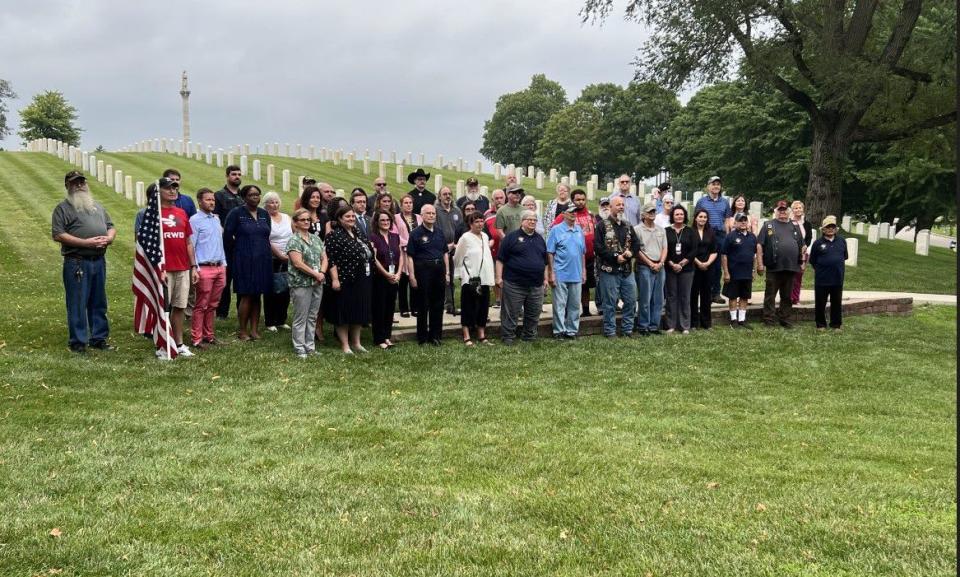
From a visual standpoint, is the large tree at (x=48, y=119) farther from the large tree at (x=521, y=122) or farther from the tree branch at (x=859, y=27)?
the tree branch at (x=859, y=27)

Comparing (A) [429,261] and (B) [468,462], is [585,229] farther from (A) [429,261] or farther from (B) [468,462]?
(B) [468,462]

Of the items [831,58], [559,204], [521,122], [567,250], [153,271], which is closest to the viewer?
[153,271]

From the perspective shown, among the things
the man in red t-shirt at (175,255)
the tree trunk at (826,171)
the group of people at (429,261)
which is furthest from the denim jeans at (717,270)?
the tree trunk at (826,171)

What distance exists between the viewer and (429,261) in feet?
34.0

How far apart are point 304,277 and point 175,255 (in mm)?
1519

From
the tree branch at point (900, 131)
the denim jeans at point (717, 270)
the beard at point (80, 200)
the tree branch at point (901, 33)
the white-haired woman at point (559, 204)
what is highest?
the tree branch at point (901, 33)

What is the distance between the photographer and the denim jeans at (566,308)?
11383 millimetres

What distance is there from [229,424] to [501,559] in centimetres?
351

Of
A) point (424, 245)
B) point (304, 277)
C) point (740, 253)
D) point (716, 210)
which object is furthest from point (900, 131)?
point (304, 277)

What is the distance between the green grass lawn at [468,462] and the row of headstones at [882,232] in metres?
22.1

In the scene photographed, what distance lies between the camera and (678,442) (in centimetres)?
648

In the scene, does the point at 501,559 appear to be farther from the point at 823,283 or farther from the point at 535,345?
the point at 823,283

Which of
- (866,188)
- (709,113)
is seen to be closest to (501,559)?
(866,188)

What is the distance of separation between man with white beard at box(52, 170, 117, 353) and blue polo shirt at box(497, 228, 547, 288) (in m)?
5.11
